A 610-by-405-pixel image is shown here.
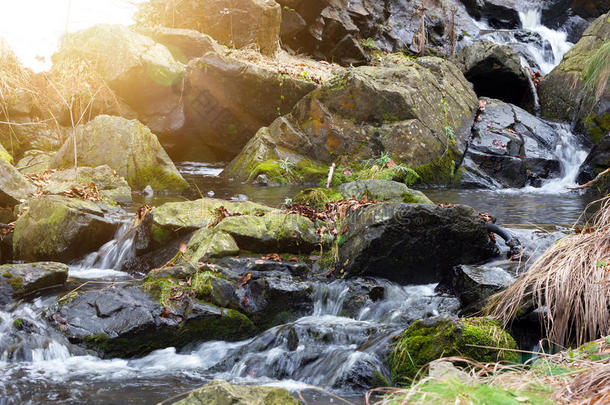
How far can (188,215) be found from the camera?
697 cm

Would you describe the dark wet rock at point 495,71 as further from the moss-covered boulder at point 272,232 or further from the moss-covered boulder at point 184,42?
the moss-covered boulder at point 272,232

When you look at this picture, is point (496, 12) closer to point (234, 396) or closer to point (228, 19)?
point (228, 19)

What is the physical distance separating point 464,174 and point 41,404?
11.3 m

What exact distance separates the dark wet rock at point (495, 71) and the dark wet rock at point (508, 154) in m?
2.98

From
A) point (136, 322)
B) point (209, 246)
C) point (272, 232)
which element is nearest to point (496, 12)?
point (272, 232)

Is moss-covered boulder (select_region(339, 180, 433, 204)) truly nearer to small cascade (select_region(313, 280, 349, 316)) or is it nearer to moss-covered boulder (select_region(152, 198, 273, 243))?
moss-covered boulder (select_region(152, 198, 273, 243))

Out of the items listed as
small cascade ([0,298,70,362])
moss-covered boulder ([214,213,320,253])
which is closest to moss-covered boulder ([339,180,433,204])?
moss-covered boulder ([214,213,320,253])

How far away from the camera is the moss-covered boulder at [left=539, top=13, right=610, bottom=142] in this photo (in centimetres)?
1412

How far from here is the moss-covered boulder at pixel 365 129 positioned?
12.8 m

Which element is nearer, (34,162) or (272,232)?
(272,232)

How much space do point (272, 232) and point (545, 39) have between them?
822 inches

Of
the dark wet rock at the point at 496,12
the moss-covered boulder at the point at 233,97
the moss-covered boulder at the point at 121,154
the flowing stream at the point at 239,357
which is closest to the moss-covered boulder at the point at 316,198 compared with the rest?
the flowing stream at the point at 239,357

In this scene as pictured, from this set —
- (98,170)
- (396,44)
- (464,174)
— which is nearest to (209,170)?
(98,170)

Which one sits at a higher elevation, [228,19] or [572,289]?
[228,19]
